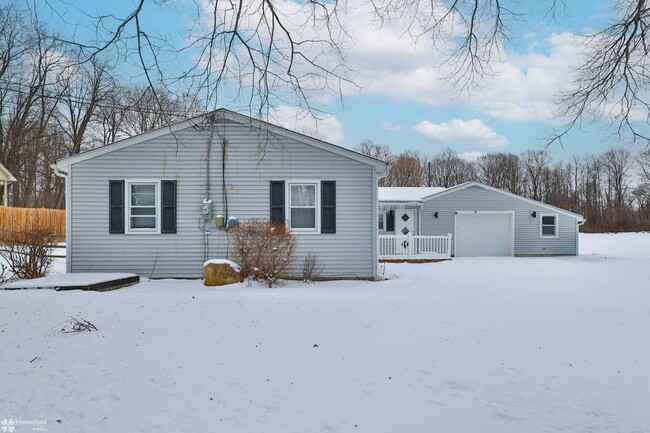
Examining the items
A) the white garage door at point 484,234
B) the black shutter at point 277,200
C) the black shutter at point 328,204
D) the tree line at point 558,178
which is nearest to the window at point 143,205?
the black shutter at point 277,200

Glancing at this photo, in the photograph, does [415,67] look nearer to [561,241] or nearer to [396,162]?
[561,241]

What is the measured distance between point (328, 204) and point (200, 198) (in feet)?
10.4

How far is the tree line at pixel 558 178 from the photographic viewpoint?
41125mm

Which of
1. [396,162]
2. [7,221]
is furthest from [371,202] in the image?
[396,162]

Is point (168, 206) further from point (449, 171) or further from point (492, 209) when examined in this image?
point (449, 171)

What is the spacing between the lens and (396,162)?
43125mm

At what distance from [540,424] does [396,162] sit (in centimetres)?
4067

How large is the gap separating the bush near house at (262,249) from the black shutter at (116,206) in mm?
2969

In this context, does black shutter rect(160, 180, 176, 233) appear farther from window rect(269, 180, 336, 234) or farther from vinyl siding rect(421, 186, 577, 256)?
vinyl siding rect(421, 186, 577, 256)

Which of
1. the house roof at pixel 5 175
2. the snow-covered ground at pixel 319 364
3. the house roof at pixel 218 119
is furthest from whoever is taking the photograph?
the house roof at pixel 5 175

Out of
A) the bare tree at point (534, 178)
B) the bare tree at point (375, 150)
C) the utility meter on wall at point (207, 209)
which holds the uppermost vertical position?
the bare tree at point (375, 150)

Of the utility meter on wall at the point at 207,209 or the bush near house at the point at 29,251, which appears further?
the utility meter on wall at the point at 207,209

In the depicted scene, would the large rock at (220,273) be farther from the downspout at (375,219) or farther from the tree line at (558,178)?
the tree line at (558,178)

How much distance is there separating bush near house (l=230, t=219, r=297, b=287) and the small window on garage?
618 inches
